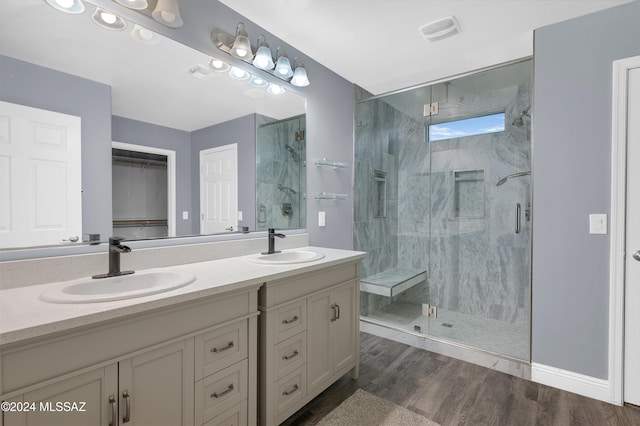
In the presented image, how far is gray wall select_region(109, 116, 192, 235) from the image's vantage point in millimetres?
1530

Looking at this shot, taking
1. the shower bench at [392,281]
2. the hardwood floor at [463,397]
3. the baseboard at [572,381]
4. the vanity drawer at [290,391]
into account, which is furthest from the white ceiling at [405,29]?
the hardwood floor at [463,397]

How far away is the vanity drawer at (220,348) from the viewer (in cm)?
119

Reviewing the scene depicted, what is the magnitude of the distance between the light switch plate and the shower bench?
5.22 feet

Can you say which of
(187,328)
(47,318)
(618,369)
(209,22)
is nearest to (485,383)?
(618,369)

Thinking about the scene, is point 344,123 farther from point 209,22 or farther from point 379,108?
point 209,22

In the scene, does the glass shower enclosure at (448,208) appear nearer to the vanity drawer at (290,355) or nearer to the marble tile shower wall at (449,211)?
the marble tile shower wall at (449,211)

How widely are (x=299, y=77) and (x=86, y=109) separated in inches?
54.4

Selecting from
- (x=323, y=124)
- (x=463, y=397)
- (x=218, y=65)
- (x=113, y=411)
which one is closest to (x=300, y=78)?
(x=323, y=124)

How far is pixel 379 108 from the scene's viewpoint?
3.33m

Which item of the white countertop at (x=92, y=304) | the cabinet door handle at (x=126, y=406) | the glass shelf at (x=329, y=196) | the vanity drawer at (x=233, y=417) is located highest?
the glass shelf at (x=329, y=196)

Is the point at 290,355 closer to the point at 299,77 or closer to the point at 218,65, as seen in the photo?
the point at 218,65

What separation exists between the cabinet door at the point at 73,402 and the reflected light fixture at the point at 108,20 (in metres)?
1.46

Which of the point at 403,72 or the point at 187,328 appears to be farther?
the point at 403,72

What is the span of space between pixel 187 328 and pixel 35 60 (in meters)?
1.23
